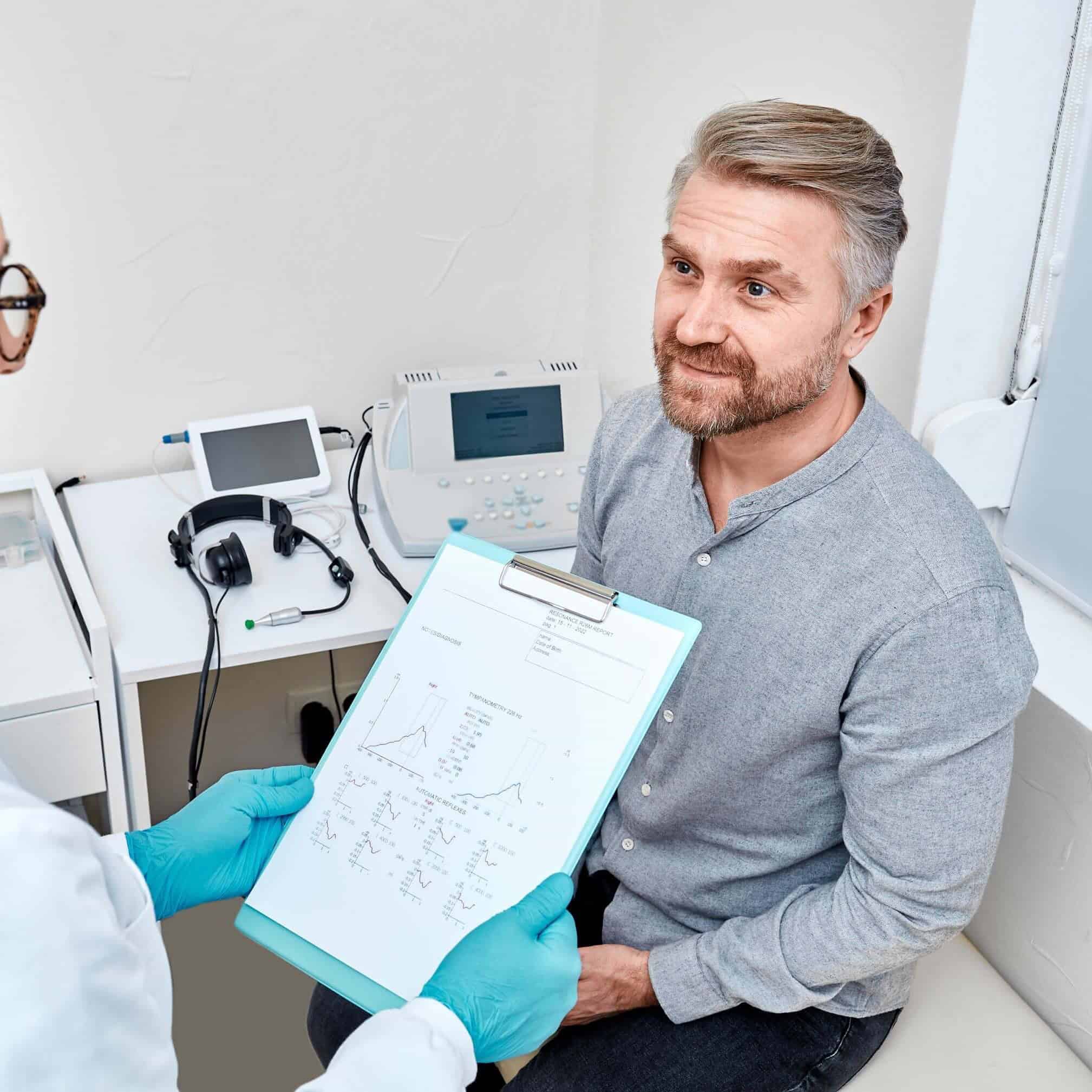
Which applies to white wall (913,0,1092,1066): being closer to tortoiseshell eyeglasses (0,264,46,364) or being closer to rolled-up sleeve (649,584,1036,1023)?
rolled-up sleeve (649,584,1036,1023)

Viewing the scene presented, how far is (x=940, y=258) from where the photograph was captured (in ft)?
4.16

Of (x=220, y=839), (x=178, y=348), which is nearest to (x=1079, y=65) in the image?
(x=220, y=839)

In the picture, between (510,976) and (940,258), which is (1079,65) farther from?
(510,976)

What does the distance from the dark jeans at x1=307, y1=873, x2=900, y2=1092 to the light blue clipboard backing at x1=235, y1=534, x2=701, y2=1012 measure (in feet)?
0.67

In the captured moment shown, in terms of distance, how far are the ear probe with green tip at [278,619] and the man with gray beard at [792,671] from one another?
1.62 ft

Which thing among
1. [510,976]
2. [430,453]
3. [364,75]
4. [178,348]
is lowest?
[510,976]

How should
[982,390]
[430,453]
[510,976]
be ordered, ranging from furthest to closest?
[430,453], [982,390], [510,976]

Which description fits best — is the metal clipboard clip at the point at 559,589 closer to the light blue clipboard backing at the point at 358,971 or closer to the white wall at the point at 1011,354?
the light blue clipboard backing at the point at 358,971

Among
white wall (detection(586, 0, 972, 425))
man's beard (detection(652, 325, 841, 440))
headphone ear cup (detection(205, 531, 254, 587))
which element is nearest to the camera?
man's beard (detection(652, 325, 841, 440))

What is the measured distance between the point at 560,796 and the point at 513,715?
0.09 metres

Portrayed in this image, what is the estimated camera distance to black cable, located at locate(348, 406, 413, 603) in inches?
60.4

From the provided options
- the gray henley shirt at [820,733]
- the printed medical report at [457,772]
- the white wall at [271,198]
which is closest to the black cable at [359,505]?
the white wall at [271,198]

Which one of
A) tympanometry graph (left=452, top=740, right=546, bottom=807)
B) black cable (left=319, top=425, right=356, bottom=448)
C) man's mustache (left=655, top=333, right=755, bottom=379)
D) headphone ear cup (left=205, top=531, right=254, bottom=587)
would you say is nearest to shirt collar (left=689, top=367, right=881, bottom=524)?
man's mustache (left=655, top=333, right=755, bottom=379)

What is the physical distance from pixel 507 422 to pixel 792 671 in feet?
2.72
